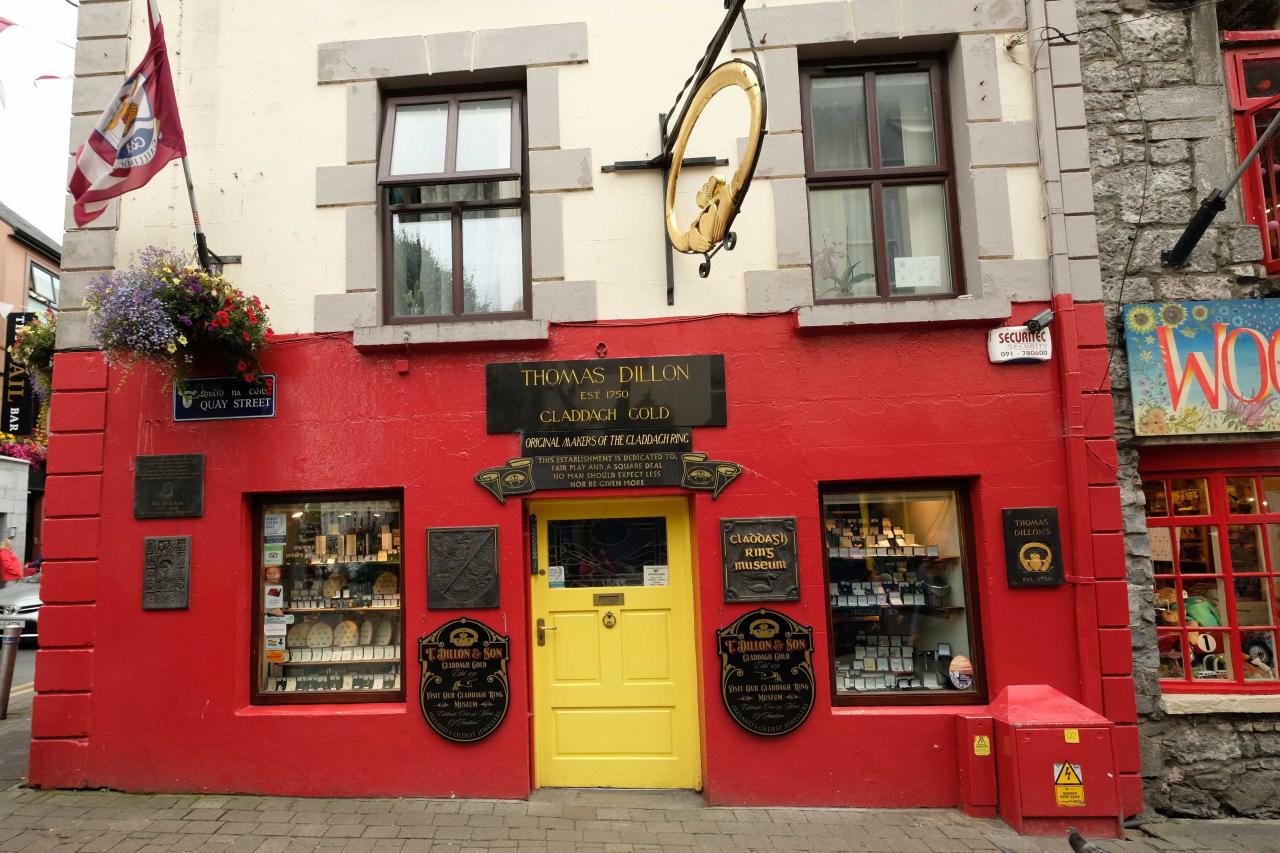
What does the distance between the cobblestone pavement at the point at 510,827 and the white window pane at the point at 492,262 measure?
3.71 metres

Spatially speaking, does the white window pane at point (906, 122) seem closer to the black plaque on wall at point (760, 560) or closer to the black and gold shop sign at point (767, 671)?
the black plaque on wall at point (760, 560)

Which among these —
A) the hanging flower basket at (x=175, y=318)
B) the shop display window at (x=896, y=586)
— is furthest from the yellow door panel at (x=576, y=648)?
the hanging flower basket at (x=175, y=318)

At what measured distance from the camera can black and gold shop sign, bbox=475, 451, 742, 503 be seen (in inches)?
213

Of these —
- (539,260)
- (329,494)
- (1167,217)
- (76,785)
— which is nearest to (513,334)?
(539,260)

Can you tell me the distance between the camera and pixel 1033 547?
17.3 feet

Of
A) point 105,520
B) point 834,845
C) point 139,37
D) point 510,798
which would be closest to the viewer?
point 834,845

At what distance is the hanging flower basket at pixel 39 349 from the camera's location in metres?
5.93

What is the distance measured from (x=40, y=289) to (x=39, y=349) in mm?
21221

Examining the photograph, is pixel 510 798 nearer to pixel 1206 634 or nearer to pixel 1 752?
pixel 1 752

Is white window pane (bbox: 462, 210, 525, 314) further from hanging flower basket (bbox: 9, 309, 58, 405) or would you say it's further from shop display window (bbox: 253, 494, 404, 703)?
hanging flower basket (bbox: 9, 309, 58, 405)

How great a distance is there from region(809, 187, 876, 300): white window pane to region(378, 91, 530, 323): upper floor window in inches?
91.6

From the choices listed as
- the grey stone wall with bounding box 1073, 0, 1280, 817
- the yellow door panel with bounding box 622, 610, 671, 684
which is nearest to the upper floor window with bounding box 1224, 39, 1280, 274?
the grey stone wall with bounding box 1073, 0, 1280, 817

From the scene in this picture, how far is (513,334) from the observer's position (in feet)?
18.1

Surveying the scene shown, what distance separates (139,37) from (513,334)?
4135 millimetres
